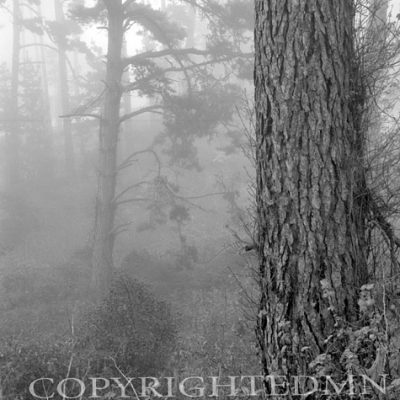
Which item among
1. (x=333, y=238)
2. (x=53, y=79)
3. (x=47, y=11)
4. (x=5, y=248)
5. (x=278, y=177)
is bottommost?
(x=5, y=248)

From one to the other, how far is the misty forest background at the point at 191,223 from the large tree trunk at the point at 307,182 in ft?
0.05

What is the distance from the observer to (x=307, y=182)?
3.33m

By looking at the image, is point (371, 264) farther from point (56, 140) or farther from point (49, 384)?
point (56, 140)

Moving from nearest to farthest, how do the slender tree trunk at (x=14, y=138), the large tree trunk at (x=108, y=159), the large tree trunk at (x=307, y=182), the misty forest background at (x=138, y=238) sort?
1. the large tree trunk at (x=307, y=182)
2. the misty forest background at (x=138, y=238)
3. the large tree trunk at (x=108, y=159)
4. the slender tree trunk at (x=14, y=138)

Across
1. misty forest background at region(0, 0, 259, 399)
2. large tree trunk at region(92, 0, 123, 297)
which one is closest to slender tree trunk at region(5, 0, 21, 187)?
misty forest background at region(0, 0, 259, 399)

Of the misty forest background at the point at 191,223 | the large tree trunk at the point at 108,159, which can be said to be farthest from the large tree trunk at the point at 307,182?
the large tree trunk at the point at 108,159

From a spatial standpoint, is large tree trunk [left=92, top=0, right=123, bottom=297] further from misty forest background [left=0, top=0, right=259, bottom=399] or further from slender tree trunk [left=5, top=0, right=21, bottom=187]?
slender tree trunk [left=5, top=0, right=21, bottom=187]

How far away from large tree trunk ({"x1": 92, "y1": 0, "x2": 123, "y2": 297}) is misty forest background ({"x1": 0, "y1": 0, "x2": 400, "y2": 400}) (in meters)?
0.05

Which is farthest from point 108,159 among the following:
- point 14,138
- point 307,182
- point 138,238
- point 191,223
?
point 14,138

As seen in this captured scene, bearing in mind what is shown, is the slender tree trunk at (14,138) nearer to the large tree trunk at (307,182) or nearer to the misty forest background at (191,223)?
the misty forest background at (191,223)

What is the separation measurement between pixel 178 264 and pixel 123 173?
11.0 metres

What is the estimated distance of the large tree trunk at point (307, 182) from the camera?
3299 mm

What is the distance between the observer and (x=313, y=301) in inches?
130

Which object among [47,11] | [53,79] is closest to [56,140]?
[53,79]
